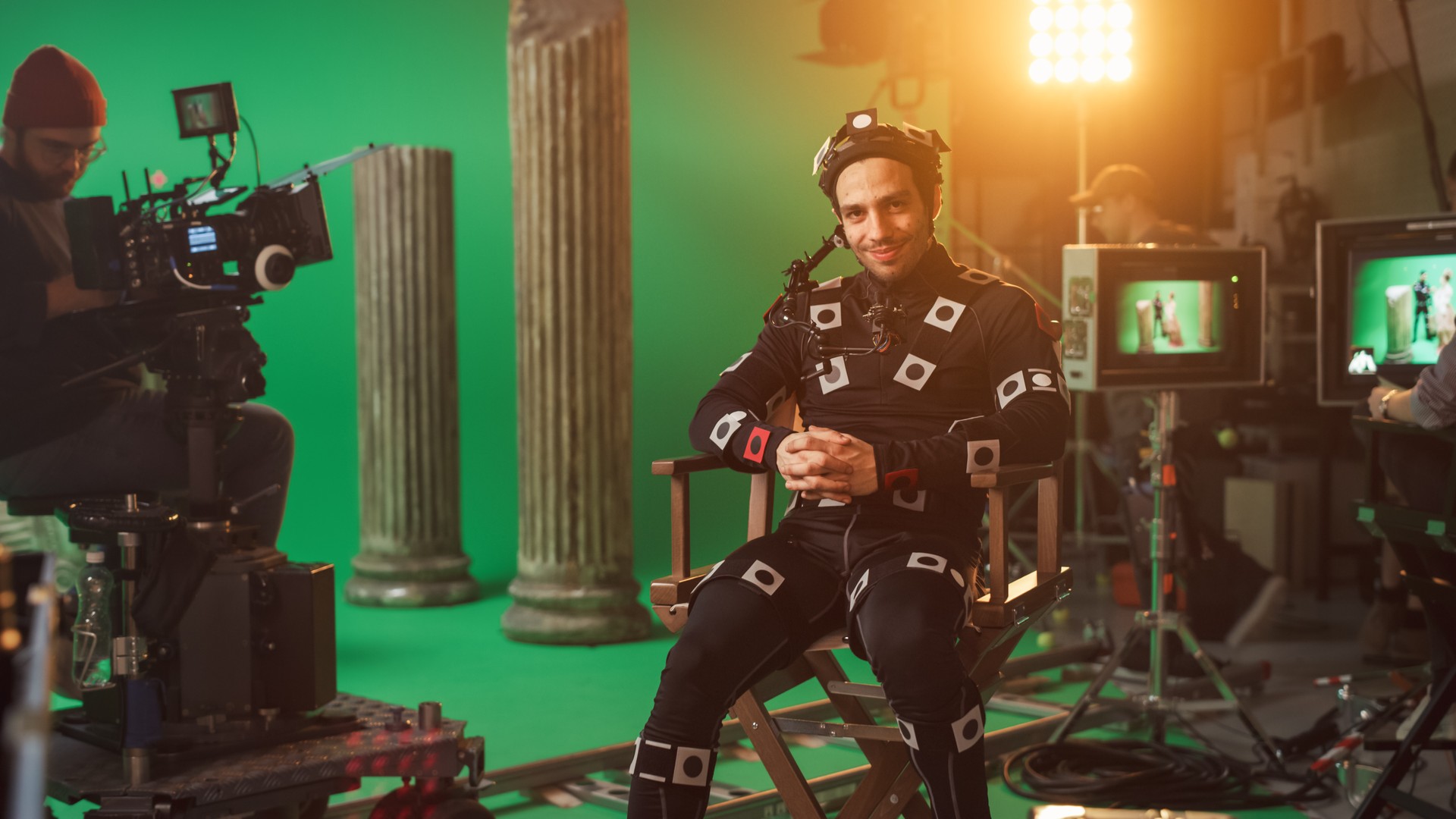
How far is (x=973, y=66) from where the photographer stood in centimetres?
Answer: 704

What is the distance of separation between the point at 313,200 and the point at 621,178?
91.7 inches

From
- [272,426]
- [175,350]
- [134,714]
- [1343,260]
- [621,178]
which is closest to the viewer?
[134,714]

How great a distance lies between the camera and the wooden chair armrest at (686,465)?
2568 millimetres

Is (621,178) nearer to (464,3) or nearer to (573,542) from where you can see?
(573,542)

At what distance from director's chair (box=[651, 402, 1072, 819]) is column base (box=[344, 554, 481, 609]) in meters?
3.48

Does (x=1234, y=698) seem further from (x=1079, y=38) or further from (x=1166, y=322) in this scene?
(x=1079, y=38)

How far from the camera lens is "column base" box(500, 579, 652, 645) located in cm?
504

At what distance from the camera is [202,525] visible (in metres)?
2.76

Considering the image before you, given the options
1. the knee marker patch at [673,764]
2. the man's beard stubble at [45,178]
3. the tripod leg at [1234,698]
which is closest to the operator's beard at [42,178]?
the man's beard stubble at [45,178]

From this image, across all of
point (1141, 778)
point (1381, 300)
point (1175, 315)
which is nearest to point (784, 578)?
point (1141, 778)

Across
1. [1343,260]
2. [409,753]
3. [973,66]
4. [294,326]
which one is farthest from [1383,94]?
[409,753]

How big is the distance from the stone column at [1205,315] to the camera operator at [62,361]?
268cm

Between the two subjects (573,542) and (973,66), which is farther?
(973,66)

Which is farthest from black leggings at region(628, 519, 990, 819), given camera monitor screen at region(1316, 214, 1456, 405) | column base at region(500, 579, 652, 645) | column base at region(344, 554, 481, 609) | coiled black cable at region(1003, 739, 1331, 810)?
column base at region(344, 554, 481, 609)
